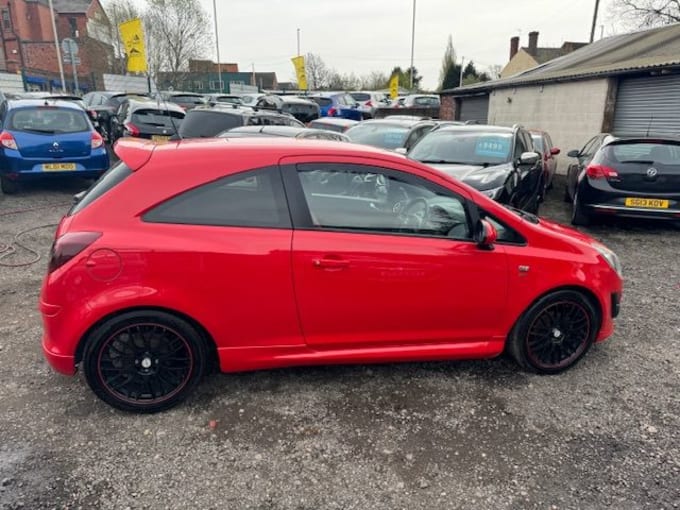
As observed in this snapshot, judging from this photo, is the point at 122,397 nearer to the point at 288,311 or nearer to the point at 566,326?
the point at 288,311

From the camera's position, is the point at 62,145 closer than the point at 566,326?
No

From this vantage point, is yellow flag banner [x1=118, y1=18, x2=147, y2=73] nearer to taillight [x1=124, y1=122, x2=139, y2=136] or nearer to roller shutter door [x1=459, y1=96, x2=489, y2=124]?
taillight [x1=124, y1=122, x2=139, y2=136]

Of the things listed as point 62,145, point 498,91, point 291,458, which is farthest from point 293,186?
point 498,91

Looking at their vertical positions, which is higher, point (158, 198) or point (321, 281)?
point (158, 198)

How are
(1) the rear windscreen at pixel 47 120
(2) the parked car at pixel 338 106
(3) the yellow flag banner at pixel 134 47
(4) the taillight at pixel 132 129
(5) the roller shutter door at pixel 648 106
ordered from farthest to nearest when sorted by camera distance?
1. (2) the parked car at pixel 338 106
2. (5) the roller shutter door at pixel 648 106
3. (4) the taillight at pixel 132 129
4. (3) the yellow flag banner at pixel 134 47
5. (1) the rear windscreen at pixel 47 120

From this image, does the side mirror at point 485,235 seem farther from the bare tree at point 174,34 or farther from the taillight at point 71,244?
the bare tree at point 174,34

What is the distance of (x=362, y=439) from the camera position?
279 centimetres

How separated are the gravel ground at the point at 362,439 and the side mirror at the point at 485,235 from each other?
3.25 ft

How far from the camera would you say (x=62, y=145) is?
8.25 metres

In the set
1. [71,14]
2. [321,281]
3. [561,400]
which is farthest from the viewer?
[71,14]

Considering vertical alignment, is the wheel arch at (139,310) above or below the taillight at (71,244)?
below

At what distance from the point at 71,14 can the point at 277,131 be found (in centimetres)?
6197

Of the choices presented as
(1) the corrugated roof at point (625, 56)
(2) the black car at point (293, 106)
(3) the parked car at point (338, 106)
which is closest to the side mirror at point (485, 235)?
(1) the corrugated roof at point (625, 56)

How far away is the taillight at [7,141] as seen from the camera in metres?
7.96
